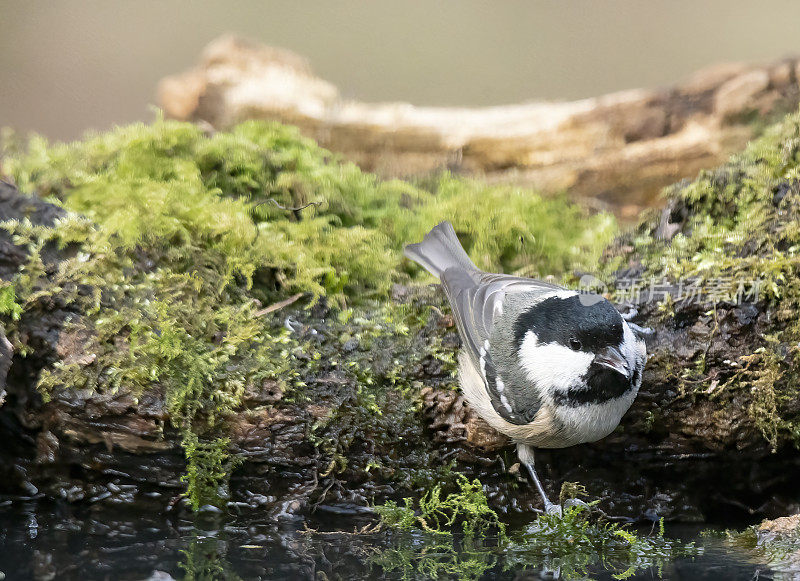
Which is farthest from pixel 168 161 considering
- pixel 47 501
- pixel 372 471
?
pixel 372 471

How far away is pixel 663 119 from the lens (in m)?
3.96

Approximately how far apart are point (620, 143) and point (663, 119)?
0.30 metres

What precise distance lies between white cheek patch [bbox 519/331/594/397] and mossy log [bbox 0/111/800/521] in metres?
0.33

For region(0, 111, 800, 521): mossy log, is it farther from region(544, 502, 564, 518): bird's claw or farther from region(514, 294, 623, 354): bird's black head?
region(514, 294, 623, 354): bird's black head

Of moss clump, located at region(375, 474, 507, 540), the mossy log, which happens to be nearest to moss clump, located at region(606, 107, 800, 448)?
the mossy log

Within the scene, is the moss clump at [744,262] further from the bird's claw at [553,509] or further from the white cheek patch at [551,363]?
the bird's claw at [553,509]

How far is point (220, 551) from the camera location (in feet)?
6.12

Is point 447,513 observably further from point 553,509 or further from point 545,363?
point 545,363

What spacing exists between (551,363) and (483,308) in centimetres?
39

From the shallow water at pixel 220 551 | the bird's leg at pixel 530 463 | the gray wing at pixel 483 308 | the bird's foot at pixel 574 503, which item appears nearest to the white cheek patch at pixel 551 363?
the gray wing at pixel 483 308

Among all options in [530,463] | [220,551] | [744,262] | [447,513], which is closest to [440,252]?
[530,463]

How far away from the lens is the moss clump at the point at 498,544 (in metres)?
1.76

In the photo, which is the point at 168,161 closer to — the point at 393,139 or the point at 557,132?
the point at 393,139

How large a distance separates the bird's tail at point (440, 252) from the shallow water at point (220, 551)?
1.11 meters
